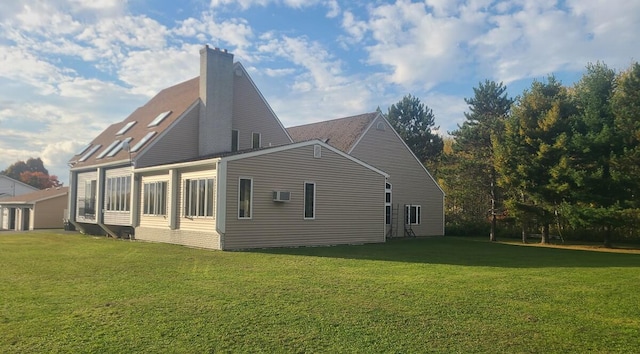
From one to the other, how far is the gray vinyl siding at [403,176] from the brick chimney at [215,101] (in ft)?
23.6

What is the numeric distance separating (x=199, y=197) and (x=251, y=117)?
793 centimetres

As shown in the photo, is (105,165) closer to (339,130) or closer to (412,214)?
(339,130)

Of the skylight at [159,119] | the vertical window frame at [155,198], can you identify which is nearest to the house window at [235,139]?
the skylight at [159,119]

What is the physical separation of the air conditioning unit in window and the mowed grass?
183 inches

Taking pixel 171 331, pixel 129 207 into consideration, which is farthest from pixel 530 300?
pixel 129 207

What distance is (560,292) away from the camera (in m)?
8.78

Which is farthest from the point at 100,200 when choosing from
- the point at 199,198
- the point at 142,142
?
the point at 199,198

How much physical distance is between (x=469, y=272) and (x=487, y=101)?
78.1 feet

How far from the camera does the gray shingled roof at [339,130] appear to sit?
26.9 metres

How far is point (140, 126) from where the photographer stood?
25.5 meters

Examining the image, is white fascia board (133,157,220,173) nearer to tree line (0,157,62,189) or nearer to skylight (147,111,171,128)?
skylight (147,111,171,128)

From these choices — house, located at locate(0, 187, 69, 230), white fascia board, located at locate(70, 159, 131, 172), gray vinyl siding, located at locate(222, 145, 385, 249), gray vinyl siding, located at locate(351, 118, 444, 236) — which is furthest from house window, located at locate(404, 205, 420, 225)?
house, located at locate(0, 187, 69, 230)

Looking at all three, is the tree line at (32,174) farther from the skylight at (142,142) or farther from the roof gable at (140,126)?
the skylight at (142,142)

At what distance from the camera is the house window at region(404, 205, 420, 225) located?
2786 centimetres
